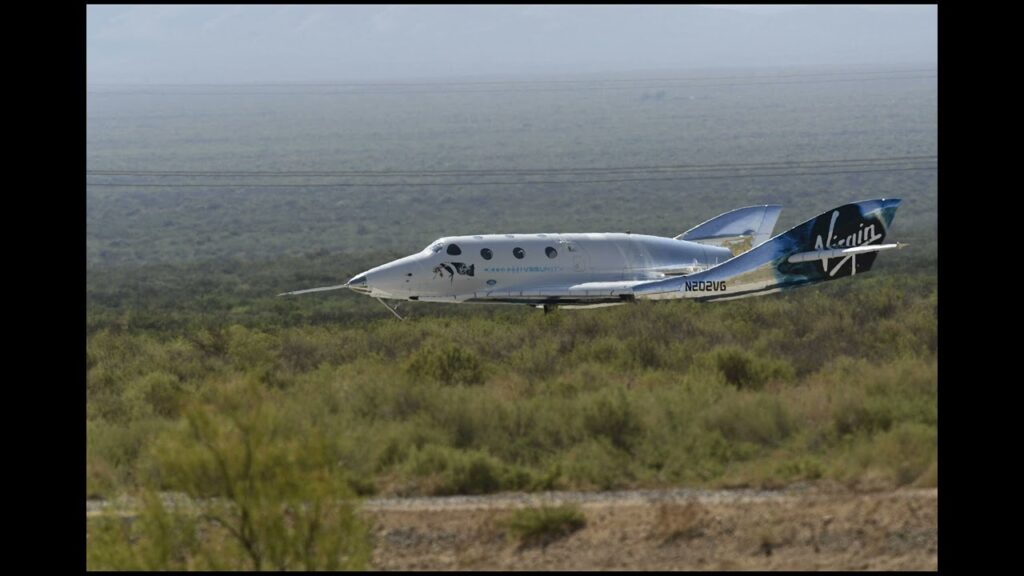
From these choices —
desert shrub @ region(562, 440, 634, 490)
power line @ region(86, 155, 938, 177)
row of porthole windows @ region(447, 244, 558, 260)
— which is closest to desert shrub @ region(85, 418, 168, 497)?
desert shrub @ region(562, 440, 634, 490)

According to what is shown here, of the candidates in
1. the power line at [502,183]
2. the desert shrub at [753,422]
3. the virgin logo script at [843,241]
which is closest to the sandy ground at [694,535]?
the desert shrub at [753,422]

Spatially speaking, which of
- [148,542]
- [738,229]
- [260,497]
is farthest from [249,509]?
[738,229]

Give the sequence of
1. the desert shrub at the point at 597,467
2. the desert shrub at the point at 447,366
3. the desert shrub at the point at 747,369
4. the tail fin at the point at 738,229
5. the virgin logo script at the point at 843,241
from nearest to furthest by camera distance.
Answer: the desert shrub at the point at 597,467 < the desert shrub at the point at 747,369 < the desert shrub at the point at 447,366 < the virgin logo script at the point at 843,241 < the tail fin at the point at 738,229

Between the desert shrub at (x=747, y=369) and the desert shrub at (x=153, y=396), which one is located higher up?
the desert shrub at (x=747, y=369)

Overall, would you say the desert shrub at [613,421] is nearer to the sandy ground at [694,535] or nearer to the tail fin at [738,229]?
the sandy ground at [694,535]

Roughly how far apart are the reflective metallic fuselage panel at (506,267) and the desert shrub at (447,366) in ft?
30.3

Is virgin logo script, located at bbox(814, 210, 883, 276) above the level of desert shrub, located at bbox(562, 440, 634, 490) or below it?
above

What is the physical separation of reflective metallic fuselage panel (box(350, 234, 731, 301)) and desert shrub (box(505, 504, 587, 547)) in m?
19.4

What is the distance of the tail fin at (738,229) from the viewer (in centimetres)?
4119

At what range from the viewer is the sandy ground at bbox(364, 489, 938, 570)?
15.4m

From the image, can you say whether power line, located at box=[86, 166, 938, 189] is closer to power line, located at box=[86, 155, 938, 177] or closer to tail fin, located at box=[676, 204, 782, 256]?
power line, located at box=[86, 155, 938, 177]

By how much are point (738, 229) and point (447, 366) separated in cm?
1776

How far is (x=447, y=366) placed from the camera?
84.0 feet

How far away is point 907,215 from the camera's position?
351ft
